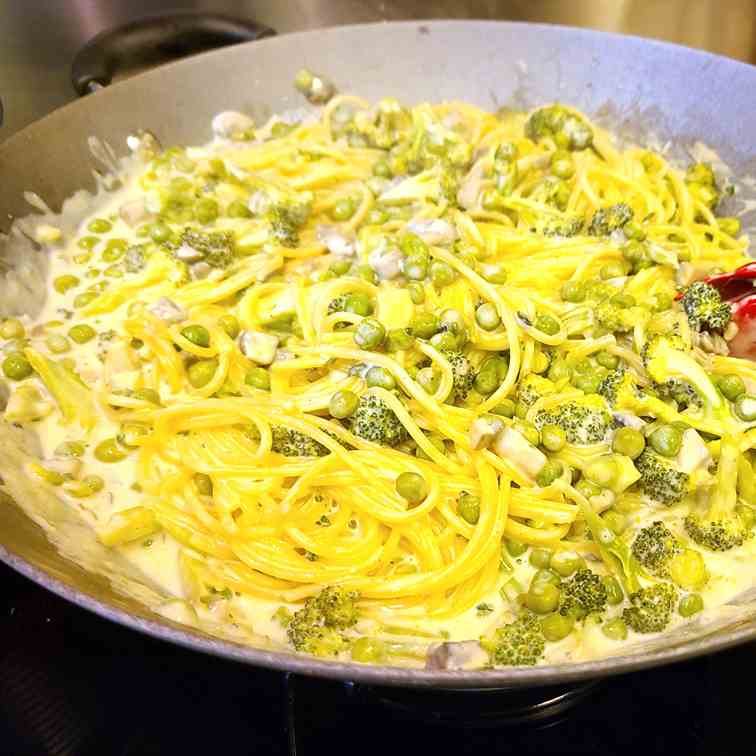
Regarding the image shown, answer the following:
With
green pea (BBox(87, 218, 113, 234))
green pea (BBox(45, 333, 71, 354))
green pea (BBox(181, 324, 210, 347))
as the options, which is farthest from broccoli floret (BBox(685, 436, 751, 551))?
green pea (BBox(87, 218, 113, 234))

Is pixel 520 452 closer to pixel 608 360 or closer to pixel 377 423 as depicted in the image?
pixel 377 423

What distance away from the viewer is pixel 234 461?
2672mm

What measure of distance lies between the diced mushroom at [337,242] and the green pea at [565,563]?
1.91 meters

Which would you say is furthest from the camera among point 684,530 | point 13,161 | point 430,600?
point 13,161

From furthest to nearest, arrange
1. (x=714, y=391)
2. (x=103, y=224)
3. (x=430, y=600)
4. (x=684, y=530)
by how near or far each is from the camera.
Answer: (x=103, y=224) → (x=714, y=391) → (x=684, y=530) → (x=430, y=600)

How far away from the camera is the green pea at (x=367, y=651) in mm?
2107

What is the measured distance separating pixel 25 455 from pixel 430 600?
1.65m

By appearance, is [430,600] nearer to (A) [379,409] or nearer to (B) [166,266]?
(A) [379,409]

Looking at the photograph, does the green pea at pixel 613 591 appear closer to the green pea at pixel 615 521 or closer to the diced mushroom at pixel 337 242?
the green pea at pixel 615 521

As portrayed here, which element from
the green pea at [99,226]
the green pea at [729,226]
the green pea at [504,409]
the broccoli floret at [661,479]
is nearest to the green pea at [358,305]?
the green pea at [504,409]

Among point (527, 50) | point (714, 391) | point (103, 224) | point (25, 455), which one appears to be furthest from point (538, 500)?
point (527, 50)

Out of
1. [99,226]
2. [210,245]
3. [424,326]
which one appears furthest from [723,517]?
[99,226]

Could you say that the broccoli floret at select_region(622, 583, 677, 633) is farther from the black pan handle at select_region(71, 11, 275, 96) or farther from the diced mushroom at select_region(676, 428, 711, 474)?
the black pan handle at select_region(71, 11, 275, 96)

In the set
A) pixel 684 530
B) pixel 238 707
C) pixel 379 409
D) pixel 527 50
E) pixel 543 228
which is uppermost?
pixel 527 50
